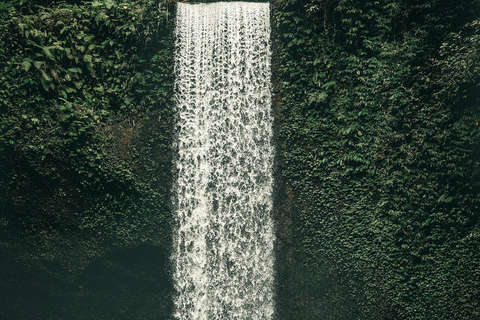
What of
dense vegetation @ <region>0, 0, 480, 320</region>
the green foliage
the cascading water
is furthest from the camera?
the cascading water

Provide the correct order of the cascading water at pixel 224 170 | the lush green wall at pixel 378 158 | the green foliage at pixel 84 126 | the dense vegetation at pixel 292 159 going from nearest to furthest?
Answer: the lush green wall at pixel 378 158 → the dense vegetation at pixel 292 159 → the green foliage at pixel 84 126 → the cascading water at pixel 224 170

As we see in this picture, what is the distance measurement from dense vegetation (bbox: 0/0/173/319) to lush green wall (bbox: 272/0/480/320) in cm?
378

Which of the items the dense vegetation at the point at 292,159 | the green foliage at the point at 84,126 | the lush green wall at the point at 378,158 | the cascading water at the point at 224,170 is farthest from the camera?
the cascading water at the point at 224,170

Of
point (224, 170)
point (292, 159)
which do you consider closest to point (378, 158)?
point (292, 159)

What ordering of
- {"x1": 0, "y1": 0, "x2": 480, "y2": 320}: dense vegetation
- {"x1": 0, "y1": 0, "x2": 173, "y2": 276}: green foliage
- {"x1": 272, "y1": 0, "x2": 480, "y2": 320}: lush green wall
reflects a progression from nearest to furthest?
1. {"x1": 272, "y1": 0, "x2": 480, "y2": 320}: lush green wall
2. {"x1": 0, "y1": 0, "x2": 480, "y2": 320}: dense vegetation
3. {"x1": 0, "y1": 0, "x2": 173, "y2": 276}: green foliage

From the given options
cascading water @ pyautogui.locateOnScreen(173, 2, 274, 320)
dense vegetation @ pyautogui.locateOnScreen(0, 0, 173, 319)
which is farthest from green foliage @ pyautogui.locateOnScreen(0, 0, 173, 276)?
cascading water @ pyautogui.locateOnScreen(173, 2, 274, 320)

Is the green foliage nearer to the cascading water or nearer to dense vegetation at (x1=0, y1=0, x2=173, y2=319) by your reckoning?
dense vegetation at (x1=0, y1=0, x2=173, y2=319)

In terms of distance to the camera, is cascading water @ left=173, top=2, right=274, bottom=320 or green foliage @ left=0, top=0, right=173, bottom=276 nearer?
green foliage @ left=0, top=0, right=173, bottom=276

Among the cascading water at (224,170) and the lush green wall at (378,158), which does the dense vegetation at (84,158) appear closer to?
the cascading water at (224,170)

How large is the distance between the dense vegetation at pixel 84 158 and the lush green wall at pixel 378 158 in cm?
378

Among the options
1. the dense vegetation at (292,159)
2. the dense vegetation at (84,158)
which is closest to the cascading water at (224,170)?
the dense vegetation at (292,159)

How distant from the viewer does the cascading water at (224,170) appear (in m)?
10.4

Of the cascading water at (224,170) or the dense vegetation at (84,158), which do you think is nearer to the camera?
the dense vegetation at (84,158)

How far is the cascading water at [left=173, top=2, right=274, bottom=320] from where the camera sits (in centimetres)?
1042
